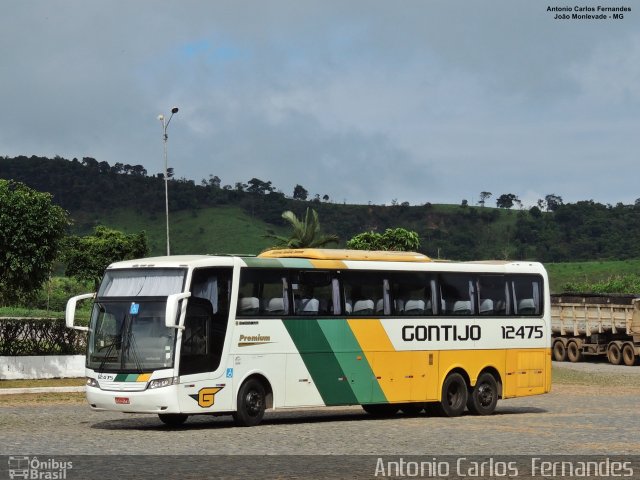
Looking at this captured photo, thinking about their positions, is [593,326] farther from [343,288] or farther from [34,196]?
[343,288]

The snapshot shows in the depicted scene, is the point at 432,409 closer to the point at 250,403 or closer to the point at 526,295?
the point at 526,295

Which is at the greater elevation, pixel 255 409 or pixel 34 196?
pixel 34 196

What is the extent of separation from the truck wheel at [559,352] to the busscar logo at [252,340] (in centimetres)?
3617

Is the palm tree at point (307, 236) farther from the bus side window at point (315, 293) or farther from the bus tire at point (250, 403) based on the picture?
the bus tire at point (250, 403)

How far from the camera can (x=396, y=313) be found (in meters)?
26.7

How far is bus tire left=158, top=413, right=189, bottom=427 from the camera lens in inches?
953

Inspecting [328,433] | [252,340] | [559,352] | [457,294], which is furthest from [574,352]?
[328,433]

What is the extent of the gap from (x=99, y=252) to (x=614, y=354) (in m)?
59.8

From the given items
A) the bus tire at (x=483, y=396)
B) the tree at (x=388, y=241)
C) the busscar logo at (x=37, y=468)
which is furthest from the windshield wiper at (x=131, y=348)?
the tree at (x=388, y=241)

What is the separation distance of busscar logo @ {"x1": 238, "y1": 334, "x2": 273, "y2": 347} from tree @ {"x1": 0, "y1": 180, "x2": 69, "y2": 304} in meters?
17.7

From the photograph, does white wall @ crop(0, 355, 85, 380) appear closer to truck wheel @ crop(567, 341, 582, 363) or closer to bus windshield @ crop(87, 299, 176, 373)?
bus windshield @ crop(87, 299, 176, 373)

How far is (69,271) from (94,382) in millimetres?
86194

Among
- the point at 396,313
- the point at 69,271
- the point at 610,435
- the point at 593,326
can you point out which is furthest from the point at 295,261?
the point at 69,271

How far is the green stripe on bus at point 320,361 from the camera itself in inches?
977
